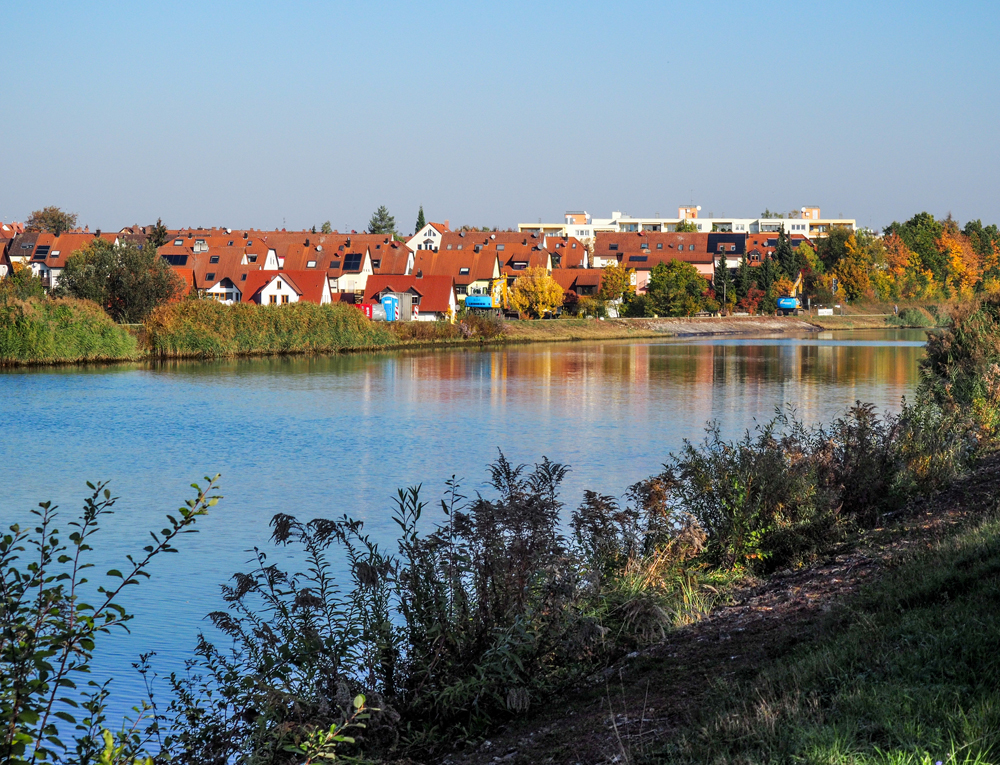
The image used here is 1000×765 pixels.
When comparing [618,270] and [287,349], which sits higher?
[618,270]

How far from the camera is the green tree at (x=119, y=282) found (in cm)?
6109

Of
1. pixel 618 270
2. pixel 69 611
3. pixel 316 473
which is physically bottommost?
pixel 316 473

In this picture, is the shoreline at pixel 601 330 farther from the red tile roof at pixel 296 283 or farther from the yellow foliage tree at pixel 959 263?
the yellow foliage tree at pixel 959 263

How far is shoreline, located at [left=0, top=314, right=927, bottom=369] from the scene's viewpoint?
54.5 metres

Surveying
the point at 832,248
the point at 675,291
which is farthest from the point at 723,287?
the point at 832,248

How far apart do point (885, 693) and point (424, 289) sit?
8476 cm

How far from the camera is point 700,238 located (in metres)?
138

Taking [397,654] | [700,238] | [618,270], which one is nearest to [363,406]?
[397,654]

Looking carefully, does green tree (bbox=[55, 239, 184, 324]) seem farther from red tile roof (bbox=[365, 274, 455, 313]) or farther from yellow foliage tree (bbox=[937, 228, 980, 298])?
yellow foliage tree (bbox=[937, 228, 980, 298])

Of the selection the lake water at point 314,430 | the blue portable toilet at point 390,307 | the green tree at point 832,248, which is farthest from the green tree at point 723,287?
the lake water at point 314,430

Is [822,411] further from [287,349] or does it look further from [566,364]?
[287,349]

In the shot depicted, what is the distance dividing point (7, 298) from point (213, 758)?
47348 millimetres

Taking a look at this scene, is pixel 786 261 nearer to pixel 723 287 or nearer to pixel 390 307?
pixel 723 287

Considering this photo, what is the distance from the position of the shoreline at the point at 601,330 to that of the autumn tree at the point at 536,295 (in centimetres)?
561
